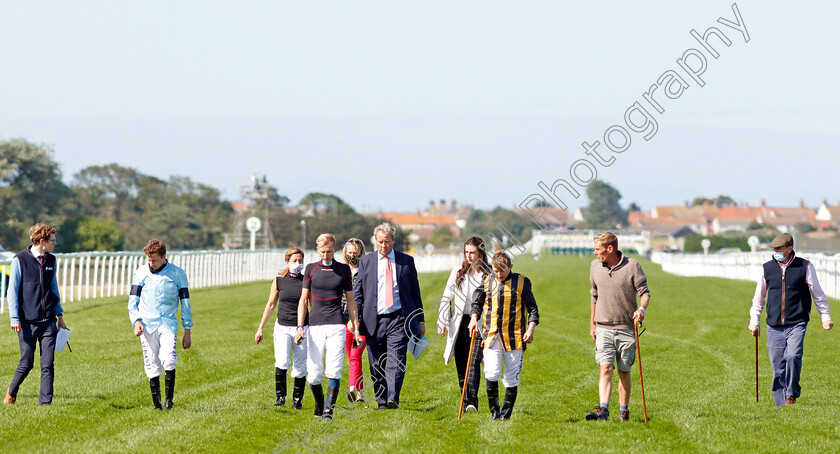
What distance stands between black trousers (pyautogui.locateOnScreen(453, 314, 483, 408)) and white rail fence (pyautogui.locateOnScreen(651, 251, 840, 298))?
64.7ft

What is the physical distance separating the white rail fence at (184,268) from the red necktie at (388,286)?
48.3 ft

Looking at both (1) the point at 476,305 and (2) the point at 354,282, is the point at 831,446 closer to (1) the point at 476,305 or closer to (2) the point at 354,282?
(1) the point at 476,305

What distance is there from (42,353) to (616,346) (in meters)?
5.37

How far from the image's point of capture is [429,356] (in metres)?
14.0

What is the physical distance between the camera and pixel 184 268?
31.9m

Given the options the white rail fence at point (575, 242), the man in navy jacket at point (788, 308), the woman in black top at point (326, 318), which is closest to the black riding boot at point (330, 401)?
the woman in black top at point (326, 318)

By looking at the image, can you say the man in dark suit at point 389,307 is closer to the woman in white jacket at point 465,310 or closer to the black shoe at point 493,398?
the woman in white jacket at point 465,310

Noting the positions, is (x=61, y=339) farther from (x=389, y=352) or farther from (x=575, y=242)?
(x=575, y=242)

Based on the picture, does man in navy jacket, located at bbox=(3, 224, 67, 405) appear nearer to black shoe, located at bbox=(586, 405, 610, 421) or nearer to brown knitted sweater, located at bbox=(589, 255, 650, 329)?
black shoe, located at bbox=(586, 405, 610, 421)

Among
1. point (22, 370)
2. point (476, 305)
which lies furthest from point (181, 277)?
point (476, 305)

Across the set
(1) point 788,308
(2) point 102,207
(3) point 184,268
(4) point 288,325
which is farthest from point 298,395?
(2) point 102,207

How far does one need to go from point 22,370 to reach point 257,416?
2.36 metres

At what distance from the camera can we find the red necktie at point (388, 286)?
9156mm

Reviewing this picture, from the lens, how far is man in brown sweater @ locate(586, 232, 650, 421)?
827 centimetres
